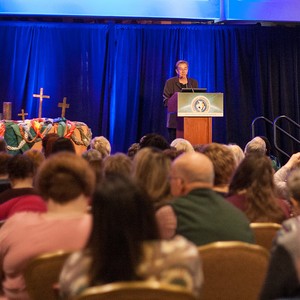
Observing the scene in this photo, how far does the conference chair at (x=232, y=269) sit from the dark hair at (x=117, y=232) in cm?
52

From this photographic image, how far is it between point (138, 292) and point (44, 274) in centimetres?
75

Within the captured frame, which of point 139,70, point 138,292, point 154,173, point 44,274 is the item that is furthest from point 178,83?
point 138,292

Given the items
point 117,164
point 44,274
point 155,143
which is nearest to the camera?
point 44,274

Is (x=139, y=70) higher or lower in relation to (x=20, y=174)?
higher

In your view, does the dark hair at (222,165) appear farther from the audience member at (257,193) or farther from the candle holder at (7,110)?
the candle holder at (7,110)

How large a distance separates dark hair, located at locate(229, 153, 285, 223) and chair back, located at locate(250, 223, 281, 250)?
0.43m

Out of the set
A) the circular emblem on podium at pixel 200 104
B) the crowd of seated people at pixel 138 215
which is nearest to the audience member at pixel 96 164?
the crowd of seated people at pixel 138 215

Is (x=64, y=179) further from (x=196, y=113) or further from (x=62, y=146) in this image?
(x=196, y=113)

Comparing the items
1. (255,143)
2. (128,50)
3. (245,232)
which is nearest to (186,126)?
(255,143)

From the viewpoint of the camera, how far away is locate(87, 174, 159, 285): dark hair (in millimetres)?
1949

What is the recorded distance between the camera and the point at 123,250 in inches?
76.7

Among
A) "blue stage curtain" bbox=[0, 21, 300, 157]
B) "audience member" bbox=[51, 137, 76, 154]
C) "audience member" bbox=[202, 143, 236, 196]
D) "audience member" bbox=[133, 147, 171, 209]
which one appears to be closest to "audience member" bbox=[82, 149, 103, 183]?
"audience member" bbox=[51, 137, 76, 154]

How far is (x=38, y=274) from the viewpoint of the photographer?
7.85 ft

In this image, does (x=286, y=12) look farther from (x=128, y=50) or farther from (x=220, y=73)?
(x=128, y=50)
